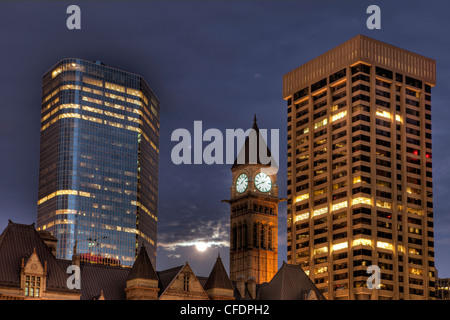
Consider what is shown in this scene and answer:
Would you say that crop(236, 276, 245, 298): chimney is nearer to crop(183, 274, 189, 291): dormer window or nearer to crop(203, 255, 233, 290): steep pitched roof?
crop(203, 255, 233, 290): steep pitched roof

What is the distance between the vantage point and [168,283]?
147m

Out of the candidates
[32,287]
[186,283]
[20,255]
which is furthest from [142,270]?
[20,255]

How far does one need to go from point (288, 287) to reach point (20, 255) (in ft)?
174

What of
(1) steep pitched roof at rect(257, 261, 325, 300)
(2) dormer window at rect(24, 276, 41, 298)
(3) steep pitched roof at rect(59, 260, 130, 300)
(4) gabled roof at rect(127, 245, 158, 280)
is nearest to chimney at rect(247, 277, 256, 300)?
(1) steep pitched roof at rect(257, 261, 325, 300)

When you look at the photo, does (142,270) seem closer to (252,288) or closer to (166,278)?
(166,278)

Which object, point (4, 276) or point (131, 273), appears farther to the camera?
point (131, 273)

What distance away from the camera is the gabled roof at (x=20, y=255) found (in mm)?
123688

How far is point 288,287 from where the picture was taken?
518 feet

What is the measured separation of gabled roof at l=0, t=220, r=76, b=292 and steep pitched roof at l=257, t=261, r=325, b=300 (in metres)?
43.9

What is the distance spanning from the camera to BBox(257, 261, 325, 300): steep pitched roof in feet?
514

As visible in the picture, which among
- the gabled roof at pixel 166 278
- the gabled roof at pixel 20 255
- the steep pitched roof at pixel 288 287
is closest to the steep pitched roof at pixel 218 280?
the gabled roof at pixel 166 278
